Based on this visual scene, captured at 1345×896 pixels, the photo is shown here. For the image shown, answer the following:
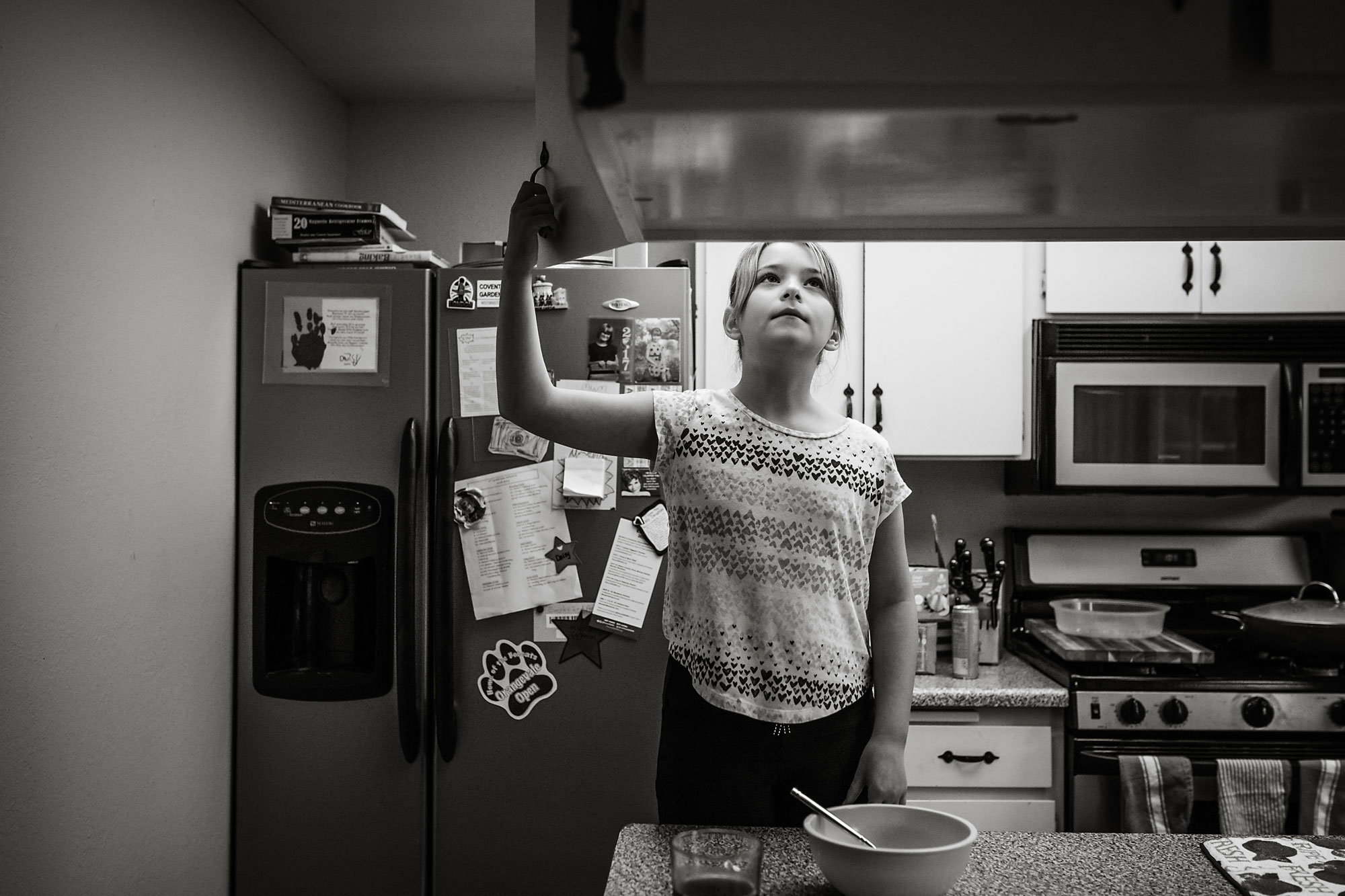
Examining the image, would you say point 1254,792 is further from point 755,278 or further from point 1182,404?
point 755,278

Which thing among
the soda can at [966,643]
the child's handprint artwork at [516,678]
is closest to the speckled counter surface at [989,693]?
the soda can at [966,643]

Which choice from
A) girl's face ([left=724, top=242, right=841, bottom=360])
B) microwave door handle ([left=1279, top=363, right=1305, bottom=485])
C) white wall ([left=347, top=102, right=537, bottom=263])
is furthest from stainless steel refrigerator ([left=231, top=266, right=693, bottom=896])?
microwave door handle ([left=1279, top=363, right=1305, bottom=485])

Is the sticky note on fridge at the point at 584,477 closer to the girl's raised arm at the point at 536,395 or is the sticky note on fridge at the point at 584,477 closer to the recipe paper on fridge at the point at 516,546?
the recipe paper on fridge at the point at 516,546

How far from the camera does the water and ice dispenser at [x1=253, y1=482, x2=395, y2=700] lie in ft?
6.37

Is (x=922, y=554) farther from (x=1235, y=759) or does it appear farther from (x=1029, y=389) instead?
(x=1235, y=759)

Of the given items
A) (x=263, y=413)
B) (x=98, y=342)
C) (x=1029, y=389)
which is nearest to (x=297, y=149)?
(x=263, y=413)

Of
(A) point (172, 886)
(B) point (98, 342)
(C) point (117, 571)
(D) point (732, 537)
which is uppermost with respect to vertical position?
(B) point (98, 342)

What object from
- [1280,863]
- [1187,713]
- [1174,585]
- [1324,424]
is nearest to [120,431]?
[1280,863]

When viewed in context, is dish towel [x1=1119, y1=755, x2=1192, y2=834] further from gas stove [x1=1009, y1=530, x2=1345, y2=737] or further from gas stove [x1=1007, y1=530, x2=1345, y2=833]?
gas stove [x1=1009, y1=530, x2=1345, y2=737]

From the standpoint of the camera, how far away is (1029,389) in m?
2.43

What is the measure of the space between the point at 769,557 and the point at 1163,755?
4.60 feet

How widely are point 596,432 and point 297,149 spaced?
165 centimetres

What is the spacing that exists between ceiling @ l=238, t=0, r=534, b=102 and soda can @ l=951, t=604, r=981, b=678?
1.78 meters

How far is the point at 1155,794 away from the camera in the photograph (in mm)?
1989
